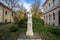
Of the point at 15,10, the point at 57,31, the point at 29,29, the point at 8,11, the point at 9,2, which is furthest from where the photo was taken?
the point at 8,11

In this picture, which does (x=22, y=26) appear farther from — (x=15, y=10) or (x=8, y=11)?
(x=8, y=11)

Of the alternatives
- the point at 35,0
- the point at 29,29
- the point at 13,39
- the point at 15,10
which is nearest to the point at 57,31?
the point at 29,29

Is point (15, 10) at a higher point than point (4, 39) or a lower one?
higher

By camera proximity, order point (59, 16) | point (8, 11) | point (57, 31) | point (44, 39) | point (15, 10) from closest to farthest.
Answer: point (44, 39), point (57, 31), point (59, 16), point (15, 10), point (8, 11)

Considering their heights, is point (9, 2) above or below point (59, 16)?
above

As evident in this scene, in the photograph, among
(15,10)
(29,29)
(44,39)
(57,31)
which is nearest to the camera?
(44,39)

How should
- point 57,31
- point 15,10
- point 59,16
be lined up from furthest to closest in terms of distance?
1. point 15,10
2. point 59,16
3. point 57,31

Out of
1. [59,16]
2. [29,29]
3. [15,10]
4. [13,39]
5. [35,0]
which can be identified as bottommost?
[13,39]

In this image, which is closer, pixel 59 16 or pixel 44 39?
pixel 44 39

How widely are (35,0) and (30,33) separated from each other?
27.1m

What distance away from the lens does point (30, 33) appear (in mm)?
10758

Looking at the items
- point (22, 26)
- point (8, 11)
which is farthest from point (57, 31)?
point (8, 11)

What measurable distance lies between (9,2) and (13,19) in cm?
1212

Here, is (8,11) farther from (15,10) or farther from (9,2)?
(9,2)
